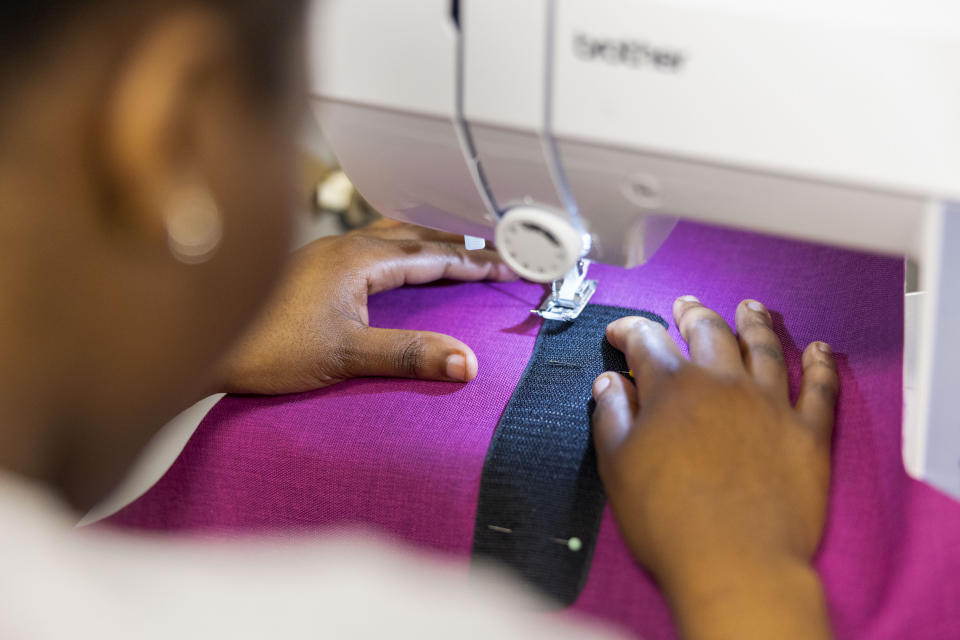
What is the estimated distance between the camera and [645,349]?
0.78 m

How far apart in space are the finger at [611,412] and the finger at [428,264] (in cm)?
26

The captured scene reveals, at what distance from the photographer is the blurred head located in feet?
1.32

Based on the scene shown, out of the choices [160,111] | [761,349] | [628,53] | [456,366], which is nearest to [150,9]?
[160,111]

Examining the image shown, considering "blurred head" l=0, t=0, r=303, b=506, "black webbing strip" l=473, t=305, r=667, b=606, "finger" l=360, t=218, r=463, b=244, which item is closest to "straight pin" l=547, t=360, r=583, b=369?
"black webbing strip" l=473, t=305, r=667, b=606

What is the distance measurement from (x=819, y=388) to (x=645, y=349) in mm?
156

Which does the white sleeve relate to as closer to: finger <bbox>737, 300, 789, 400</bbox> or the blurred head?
the blurred head

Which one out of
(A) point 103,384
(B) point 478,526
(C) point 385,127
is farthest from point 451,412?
(A) point 103,384

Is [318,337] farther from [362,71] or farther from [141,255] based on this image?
[141,255]

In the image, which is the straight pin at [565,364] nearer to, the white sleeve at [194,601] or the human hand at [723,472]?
the human hand at [723,472]

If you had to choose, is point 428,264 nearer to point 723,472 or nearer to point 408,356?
A: point 408,356

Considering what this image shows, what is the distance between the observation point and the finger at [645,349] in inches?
29.3

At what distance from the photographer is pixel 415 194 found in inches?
30.9

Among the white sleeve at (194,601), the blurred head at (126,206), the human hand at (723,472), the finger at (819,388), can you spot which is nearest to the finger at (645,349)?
the human hand at (723,472)

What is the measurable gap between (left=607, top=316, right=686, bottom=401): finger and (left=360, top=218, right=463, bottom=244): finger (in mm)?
281
